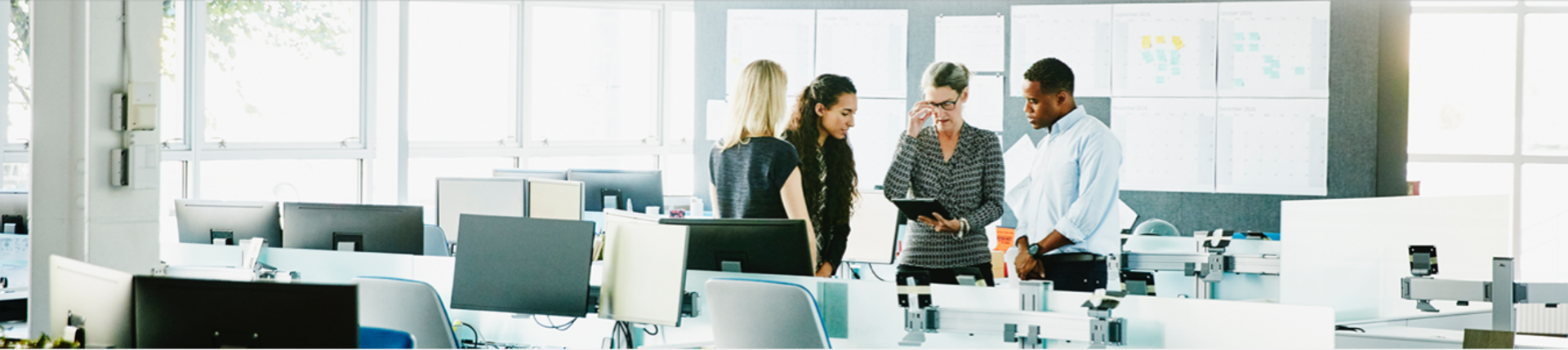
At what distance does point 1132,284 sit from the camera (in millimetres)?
2496

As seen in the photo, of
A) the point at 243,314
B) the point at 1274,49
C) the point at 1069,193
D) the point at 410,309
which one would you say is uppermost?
the point at 1274,49

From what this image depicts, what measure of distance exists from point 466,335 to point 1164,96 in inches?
132

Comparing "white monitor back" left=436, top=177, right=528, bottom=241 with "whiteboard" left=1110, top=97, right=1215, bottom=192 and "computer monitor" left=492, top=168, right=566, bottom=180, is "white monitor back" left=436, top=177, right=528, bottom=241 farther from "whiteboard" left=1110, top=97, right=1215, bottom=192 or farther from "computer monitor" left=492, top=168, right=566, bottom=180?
"whiteboard" left=1110, top=97, right=1215, bottom=192

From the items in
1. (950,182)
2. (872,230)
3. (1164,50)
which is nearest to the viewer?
(950,182)

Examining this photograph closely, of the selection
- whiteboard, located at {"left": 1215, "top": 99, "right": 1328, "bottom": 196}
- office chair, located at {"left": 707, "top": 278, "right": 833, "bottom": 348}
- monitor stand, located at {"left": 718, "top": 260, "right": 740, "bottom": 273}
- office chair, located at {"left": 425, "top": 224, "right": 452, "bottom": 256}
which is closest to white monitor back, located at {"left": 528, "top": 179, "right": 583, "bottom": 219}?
office chair, located at {"left": 425, "top": 224, "right": 452, "bottom": 256}

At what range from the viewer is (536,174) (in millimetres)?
5613

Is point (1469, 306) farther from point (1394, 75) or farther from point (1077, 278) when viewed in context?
point (1394, 75)

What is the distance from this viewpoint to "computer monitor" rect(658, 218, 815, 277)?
2986 millimetres

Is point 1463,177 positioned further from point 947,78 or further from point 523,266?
point 523,266

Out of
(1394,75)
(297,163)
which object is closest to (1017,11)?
(1394,75)

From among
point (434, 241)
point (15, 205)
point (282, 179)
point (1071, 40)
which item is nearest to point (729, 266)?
point (434, 241)

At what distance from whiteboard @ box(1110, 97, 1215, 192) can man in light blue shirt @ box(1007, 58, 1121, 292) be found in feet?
7.28

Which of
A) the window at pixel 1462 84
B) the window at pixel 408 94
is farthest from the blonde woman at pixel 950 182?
the window at pixel 1462 84

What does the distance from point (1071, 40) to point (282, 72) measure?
13.8 ft
